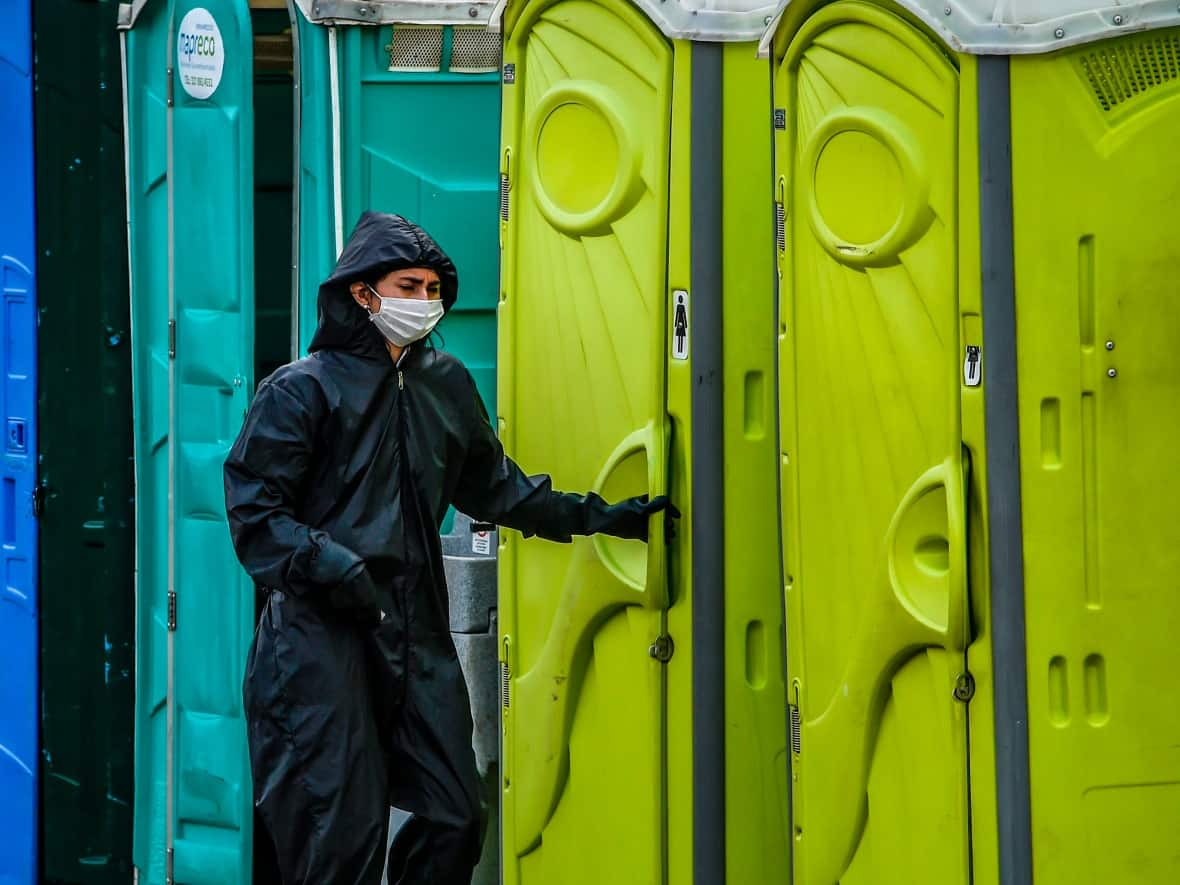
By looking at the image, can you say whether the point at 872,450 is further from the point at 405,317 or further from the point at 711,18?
the point at 405,317

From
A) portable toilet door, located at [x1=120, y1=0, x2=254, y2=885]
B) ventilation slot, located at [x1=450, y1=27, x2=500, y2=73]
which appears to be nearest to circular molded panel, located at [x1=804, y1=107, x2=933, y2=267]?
ventilation slot, located at [x1=450, y1=27, x2=500, y2=73]

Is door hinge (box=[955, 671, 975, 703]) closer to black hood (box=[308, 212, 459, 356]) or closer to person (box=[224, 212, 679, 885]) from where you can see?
person (box=[224, 212, 679, 885])

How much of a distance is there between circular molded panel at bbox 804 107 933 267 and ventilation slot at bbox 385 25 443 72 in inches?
58.4

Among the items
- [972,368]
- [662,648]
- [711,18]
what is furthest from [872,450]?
[711,18]

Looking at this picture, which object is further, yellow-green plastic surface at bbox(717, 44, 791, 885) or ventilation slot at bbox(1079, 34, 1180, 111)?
yellow-green plastic surface at bbox(717, 44, 791, 885)

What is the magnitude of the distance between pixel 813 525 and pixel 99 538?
2.36m

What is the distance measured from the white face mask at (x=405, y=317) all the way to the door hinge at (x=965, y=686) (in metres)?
1.44

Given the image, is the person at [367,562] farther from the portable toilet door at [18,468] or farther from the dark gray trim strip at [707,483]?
the portable toilet door at [18,468]

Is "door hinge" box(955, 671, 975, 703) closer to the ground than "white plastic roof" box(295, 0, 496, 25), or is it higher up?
closer to the ground

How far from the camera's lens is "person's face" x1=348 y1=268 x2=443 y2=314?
5113 millimetres

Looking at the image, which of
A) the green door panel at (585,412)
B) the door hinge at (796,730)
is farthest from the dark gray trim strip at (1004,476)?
the green door panel at (585,412)

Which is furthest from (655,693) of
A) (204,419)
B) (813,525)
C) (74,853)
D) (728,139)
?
(74,853)

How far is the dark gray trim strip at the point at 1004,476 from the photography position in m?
4.27

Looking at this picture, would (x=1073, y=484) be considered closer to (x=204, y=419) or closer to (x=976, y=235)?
(x=976, y=235)
